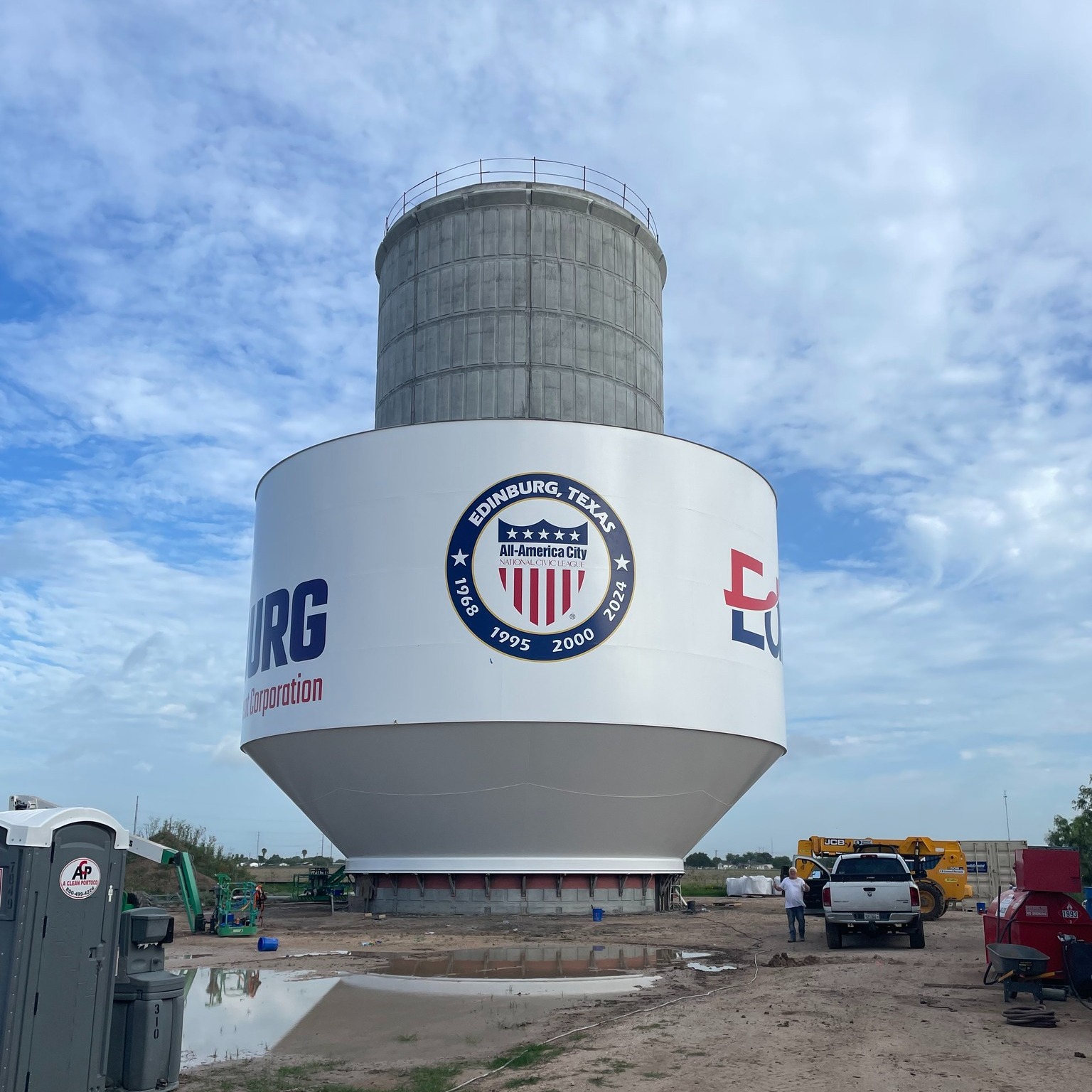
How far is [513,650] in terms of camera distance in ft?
76.8

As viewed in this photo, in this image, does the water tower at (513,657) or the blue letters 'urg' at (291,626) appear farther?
the blue letters 'urg' at (291,626)

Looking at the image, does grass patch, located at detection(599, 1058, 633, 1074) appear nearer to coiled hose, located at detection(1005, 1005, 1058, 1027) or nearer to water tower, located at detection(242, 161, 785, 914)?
coiled hose, located at detection(1005, 1005, 1058, 1027)

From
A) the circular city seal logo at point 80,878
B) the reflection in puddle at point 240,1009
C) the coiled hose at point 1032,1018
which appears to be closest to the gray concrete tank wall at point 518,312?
the reflection in puddle at point 240,1009

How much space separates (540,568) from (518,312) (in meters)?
9.53

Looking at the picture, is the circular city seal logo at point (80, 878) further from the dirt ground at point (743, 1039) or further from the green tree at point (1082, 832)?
the green tree at point (1082, 832)

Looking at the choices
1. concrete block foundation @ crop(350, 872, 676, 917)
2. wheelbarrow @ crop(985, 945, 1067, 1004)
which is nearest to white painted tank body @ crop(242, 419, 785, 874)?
concrete block foundation @ crop(350, 872, 676, 917)

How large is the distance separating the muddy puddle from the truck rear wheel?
13778 mm

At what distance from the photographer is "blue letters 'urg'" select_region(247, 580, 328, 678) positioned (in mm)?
25234

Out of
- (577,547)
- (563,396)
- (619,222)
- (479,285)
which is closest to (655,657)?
(577,547)

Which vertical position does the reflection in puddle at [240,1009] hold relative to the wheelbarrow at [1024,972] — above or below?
below

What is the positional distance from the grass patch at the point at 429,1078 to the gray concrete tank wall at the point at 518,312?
21.5 metres

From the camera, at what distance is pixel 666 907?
26.7 metres

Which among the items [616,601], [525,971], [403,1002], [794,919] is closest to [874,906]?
[794,919]

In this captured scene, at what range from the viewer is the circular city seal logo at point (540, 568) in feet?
77.0
